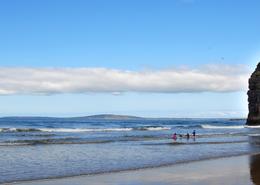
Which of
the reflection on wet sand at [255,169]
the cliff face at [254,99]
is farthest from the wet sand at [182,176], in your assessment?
the cliff face at [254,99]

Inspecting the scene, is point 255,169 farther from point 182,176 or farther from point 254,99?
point 254,99

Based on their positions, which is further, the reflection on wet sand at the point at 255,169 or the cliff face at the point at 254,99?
the cliff face at the point at 254,99

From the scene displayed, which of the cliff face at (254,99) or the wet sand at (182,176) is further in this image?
the cliff face at (254,99)

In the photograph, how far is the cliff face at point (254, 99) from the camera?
313 ft

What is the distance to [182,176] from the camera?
19.6 metres

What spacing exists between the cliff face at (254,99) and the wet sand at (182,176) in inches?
2915

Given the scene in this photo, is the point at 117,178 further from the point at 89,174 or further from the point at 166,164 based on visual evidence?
the point at 166,164

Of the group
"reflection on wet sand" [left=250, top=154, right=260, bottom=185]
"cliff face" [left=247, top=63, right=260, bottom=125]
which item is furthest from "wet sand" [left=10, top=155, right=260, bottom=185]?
"cliff face" [left=247, top=63, right=260, bottom=125]

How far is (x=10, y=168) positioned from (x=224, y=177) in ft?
33.6

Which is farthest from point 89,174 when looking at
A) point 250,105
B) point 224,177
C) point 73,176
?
point 250,105

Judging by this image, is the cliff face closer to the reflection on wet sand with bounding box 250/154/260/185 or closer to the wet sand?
the reflection on wet sand with bounding box 250/154/260/185

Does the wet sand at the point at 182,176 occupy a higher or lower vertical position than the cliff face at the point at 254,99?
lower

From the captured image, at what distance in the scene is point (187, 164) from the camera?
79.7 feet

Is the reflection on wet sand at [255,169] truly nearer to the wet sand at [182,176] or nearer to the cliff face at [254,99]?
the wet sand at [182,176]
